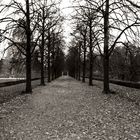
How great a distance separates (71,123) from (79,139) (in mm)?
1466

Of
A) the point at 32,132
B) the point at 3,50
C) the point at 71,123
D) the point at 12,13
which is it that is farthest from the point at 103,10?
the point at 32,132

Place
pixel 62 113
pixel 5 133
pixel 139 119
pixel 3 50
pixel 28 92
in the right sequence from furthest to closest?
1. pixel 28 92
2. pixel 3 50
3. pixel 62 113
4. pixel 139 119
5. pixel 5 133

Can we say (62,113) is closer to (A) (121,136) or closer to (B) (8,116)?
(B) (8,116)

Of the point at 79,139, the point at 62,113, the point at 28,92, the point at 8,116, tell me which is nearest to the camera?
the point at 79,139

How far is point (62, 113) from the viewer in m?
7.82

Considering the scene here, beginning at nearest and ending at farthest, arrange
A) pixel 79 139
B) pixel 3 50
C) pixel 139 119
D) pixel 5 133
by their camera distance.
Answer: pixel 79 139
pixel 5 133
pixel 139 119
pixel 3 50

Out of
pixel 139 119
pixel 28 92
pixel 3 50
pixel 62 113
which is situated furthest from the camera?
pixel 28 92

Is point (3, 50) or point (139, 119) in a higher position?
point (3, 50)

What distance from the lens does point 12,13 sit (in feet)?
45.5

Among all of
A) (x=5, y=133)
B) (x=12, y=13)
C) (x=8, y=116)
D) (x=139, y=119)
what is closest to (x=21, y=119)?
(x=8, y=116)

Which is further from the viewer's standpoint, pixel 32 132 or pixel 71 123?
pixel 71 123

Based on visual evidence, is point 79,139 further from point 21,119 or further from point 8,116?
point 8,116

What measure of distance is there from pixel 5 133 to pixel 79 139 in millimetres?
2121

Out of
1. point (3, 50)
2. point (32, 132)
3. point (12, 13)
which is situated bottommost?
point (32, 132)
